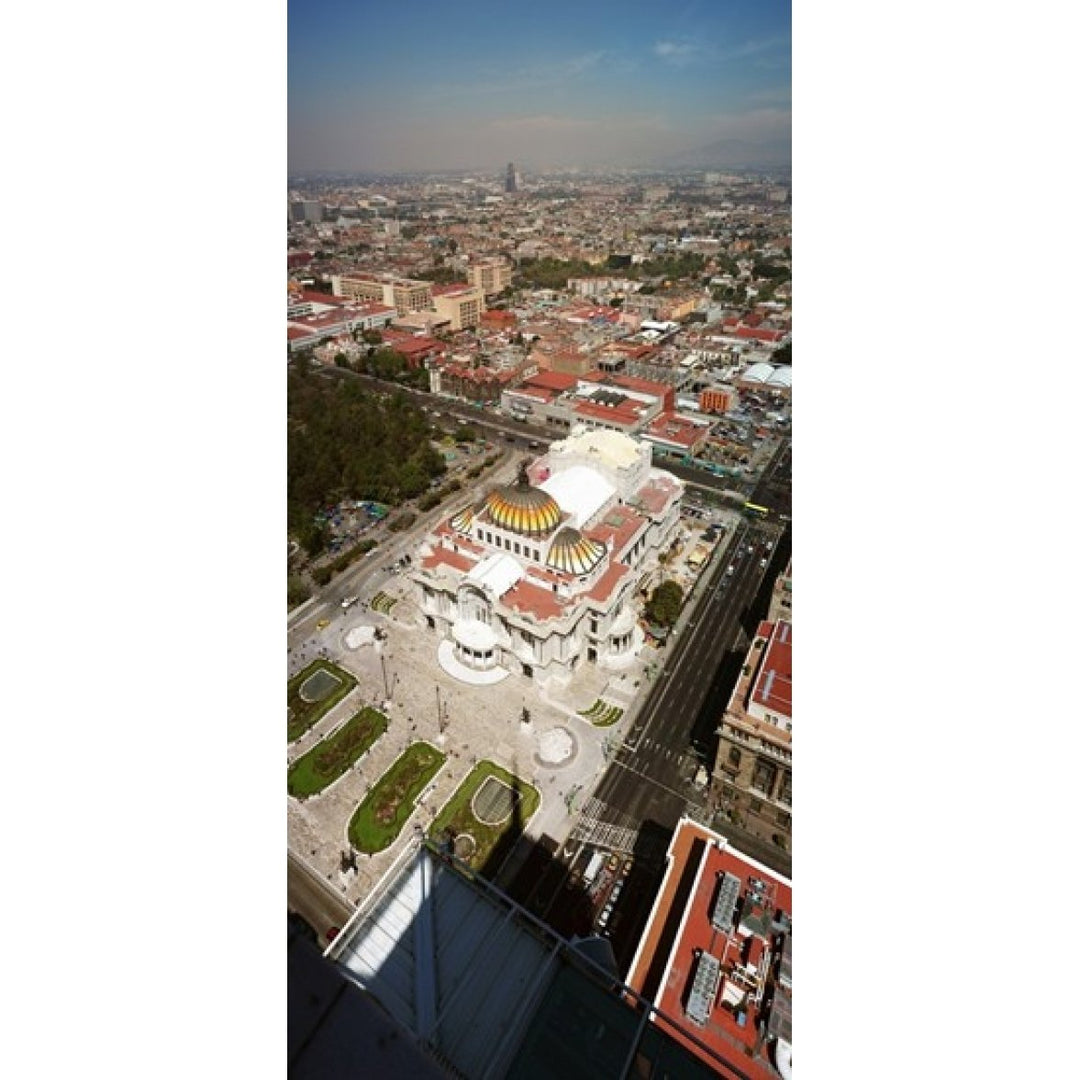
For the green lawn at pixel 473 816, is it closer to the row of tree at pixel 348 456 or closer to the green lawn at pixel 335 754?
the green lawn at pixel 335 754

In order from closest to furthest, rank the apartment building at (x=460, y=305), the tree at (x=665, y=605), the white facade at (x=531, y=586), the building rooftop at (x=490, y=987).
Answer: the building rooftop at (x=490, y=987)
the white facade at (x=531, y=586)
the tree at (x=665, y=605)
the apartment building at (x=460, y=305)

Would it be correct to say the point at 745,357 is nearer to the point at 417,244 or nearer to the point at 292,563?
the point at 292,563

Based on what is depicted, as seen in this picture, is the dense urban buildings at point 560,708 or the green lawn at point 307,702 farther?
the green lawn at point 307,702

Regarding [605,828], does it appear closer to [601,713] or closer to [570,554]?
[601,713]

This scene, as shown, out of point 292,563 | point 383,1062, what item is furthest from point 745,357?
point 383,1062

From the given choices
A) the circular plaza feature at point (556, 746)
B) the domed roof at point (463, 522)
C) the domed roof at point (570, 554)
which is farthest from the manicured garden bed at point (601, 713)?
the domed roof at point (463, 522)

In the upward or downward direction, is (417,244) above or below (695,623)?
above
